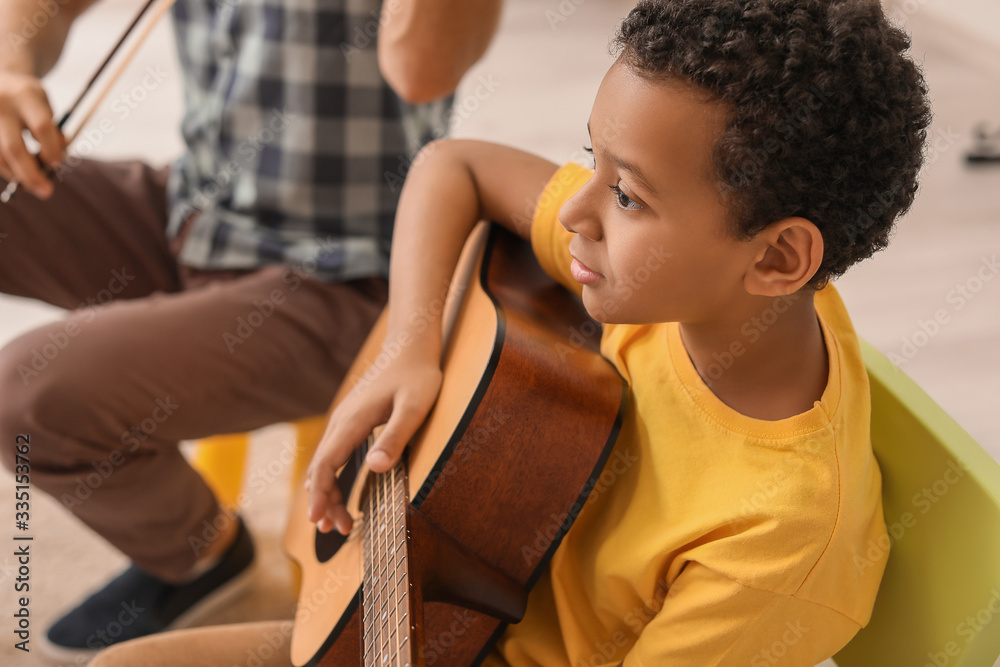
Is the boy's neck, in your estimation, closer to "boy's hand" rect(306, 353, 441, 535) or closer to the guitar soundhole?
"boy's hand" rect(306, 353, 441, 535)

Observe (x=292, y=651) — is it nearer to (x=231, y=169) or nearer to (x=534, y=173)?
(x=534, y=173)

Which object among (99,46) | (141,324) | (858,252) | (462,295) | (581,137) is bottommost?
(99,46)

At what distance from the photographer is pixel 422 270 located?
2.89 feet

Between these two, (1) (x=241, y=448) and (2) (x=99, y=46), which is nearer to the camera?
(1) (x=241, y=448)

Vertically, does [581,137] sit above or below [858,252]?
below

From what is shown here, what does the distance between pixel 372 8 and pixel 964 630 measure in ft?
2.96

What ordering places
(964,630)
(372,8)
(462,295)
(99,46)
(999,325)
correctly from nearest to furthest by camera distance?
(964,630) → (462,295) → (372,8) → (999,325) → (99,46)

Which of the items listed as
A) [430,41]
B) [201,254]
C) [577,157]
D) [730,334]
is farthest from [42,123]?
[577,157]

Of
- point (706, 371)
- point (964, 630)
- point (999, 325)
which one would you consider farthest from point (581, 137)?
point (964, 630)

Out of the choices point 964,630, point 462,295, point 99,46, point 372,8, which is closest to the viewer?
point 964,630

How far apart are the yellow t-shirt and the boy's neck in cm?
2

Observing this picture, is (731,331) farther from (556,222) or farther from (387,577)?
(387,577)

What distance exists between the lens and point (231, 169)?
3.64ft

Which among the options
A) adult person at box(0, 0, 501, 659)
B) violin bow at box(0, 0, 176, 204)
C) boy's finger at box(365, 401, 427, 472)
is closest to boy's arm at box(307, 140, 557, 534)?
boy's finger at box(365, 401, 427, 472)
